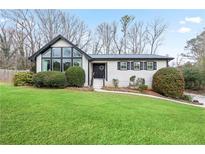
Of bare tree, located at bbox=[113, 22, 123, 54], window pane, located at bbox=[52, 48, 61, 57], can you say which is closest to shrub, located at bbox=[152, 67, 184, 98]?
bare tree, located at bbox=[113, 22, 123, 54]

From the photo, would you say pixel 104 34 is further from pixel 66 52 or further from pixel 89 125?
pixel 89 125

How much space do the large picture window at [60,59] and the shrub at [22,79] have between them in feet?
5.81

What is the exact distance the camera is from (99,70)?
48.6 feet

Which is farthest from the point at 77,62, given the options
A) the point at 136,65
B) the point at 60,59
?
the point at 136,65

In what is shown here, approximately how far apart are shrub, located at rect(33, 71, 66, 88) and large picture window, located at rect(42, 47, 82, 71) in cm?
213

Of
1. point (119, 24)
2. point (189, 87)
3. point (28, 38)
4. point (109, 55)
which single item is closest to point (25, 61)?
point (28, 38)

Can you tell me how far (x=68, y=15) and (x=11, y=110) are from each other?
9.15 meters

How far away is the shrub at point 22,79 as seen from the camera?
1213 cm

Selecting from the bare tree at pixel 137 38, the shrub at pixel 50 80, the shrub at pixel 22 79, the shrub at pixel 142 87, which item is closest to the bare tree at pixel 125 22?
the bare tree at pixel 137 38

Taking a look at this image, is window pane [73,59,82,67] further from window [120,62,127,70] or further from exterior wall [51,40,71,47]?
window [120,62,127,70]

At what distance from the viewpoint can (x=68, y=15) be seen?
550 inches

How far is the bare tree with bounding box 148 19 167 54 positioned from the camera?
13914 mm

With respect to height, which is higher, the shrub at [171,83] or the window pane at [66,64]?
the window pane at [66,64]

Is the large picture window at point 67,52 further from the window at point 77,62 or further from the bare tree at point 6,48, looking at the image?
the bare tree at point 6,48
